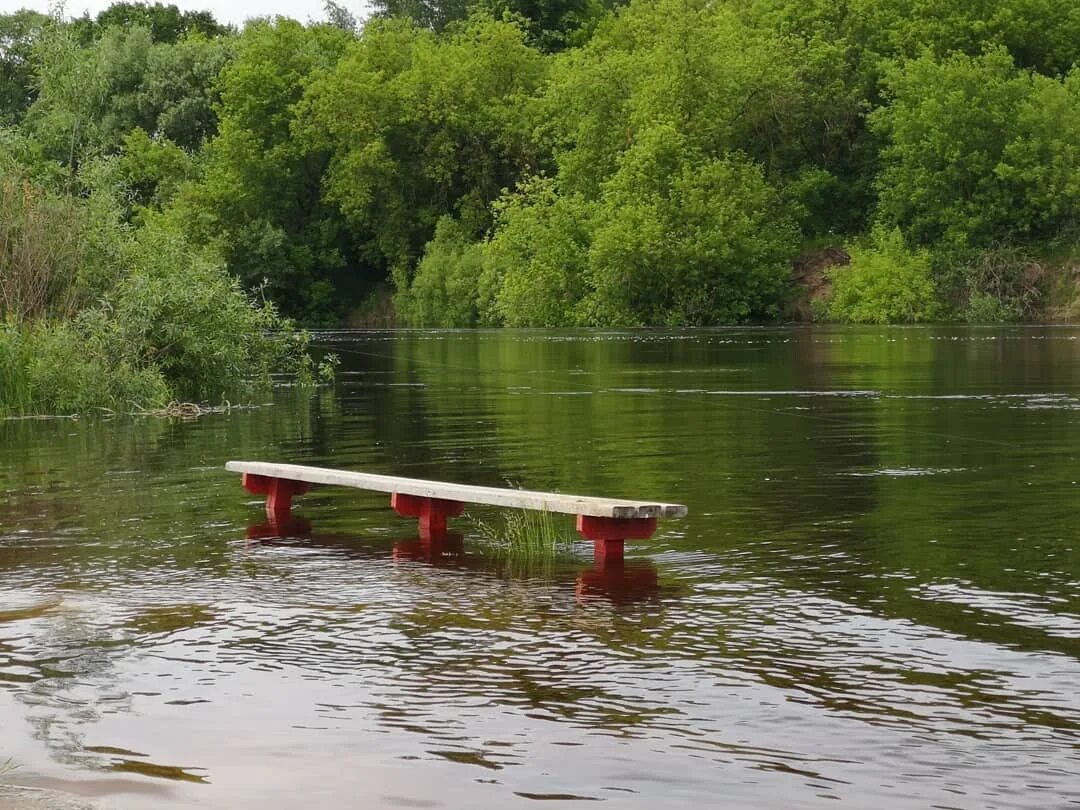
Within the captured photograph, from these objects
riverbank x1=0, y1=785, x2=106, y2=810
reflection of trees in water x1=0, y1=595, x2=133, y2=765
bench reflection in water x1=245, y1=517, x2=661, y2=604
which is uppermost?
bench reflection in water x1=245, y1=517, x2=661, y2=604

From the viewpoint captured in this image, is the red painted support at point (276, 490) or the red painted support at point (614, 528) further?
the red painted support at point (276, 490)

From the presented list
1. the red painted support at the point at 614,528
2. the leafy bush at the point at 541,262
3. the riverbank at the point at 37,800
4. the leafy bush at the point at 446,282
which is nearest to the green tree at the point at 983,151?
the leafy bush at the point at 541,262

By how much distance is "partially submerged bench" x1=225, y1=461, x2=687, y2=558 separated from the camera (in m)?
13.0

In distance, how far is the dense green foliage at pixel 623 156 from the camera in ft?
271

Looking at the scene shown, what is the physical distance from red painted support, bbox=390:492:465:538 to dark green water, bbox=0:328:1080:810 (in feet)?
0.96

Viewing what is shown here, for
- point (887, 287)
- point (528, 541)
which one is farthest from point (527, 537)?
point (887, 287)

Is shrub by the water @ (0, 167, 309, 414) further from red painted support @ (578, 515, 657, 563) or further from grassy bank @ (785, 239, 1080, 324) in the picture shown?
grassy bank @ (785, 239, 1080, 324)

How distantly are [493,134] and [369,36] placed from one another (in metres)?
11.1

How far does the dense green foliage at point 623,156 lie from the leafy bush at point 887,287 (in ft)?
0.43

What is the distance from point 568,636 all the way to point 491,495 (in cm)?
339

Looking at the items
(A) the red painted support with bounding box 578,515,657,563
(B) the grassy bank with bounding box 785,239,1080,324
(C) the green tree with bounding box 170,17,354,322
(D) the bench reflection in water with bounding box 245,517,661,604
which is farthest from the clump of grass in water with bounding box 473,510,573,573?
(C) the green tree with bounding box 170,17,354,322

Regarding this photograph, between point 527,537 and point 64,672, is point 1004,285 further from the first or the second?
point 64,672

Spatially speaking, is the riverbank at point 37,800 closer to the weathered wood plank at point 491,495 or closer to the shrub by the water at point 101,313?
the weathered wood plank at point 491,495

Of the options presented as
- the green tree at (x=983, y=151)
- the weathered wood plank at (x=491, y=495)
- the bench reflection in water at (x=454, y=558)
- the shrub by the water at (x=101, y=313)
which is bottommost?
the bench reflection in water at (x=454, y=558)
